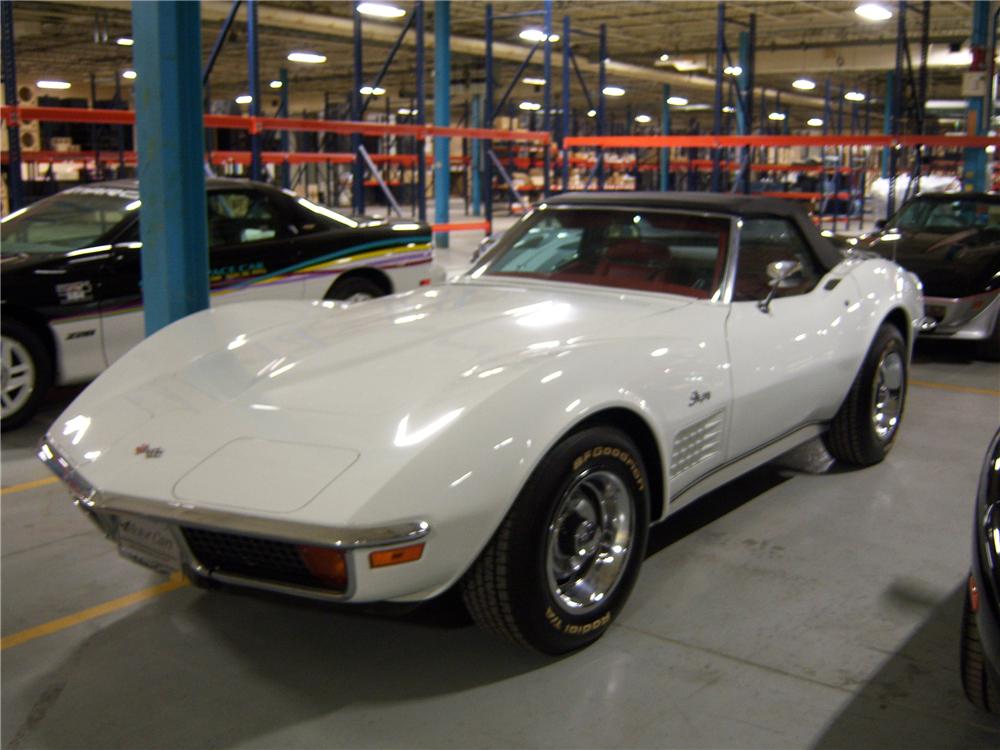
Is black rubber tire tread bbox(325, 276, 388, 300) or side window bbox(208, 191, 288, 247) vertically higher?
side window bbox(208, 191, 288, 247)

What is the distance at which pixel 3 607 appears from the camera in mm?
3408

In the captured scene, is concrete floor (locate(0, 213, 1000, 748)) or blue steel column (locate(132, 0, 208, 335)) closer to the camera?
concrete floor (locate(0, 213, 1000, 748))

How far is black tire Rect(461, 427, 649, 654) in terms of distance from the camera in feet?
8.93

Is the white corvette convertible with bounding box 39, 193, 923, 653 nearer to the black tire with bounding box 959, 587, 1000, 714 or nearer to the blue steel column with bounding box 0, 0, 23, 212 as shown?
the black tire with bounding box 959, 587, 1000, 714

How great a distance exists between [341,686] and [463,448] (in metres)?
0.84

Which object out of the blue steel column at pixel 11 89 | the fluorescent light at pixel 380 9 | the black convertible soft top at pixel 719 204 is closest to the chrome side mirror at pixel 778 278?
the black convertible soft top at pixel 719 204

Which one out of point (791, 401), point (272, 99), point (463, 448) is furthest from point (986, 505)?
point (272, 99)

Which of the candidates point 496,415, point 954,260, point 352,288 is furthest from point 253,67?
point 496,415

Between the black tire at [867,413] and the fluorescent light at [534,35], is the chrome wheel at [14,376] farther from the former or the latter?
A: the fluorescent light at [534,35]

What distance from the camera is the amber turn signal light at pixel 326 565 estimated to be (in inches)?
96.7

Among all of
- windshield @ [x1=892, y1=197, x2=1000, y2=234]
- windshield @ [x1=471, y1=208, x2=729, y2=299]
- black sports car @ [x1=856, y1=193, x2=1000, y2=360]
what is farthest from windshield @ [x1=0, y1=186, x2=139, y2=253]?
windshield @ [x1=892, y1=197, x2=1000, y2=234]

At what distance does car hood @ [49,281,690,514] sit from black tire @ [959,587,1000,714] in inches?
48.7

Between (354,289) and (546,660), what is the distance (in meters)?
4.62

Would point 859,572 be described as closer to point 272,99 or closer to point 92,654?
point 92,654
